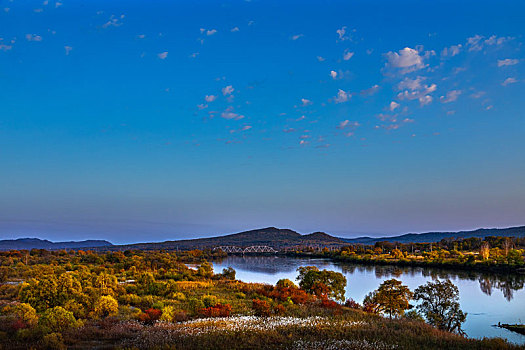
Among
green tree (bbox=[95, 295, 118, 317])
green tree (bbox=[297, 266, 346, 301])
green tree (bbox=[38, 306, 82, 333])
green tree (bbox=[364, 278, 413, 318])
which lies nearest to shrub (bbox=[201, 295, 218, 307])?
green tree (bbox=[95, 295, 118, 317])

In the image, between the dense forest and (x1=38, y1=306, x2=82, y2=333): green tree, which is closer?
the dense forest

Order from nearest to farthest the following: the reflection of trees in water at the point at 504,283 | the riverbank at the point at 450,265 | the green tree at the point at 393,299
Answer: the green tree at the point at 393,299 → the reflection of trees in water at the point at 504,283 → the riverbank at the point at 450,265

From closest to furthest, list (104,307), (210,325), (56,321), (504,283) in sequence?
(56,321) < (210,325) < (104,307) < (504,283)

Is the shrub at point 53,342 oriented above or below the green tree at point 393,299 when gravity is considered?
above

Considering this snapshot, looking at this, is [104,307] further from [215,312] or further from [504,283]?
[504,283]

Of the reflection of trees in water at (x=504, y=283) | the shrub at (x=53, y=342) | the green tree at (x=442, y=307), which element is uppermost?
the shrub at (x=53, y=342)

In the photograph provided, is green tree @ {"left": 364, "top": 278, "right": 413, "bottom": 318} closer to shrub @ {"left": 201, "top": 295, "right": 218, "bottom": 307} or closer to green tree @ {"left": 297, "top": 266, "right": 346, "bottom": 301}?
green tree @ {"left": 297, "top": 266, "right": 346, "bottom": 301}

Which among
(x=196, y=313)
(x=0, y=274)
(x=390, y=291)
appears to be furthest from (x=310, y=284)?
(x=0, y=274)

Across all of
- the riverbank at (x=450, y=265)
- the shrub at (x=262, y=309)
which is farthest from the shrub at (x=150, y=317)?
the riverbank at (x=450, y=265)

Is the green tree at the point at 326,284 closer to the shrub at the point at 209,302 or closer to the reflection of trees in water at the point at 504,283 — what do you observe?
the shrub at the point at 209,302

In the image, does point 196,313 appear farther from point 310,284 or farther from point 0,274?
point 0,274

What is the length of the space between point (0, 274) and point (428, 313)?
41953 mm

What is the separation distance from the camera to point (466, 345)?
12.9m

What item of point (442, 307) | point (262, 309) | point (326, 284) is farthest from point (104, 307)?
point (442, 307)
